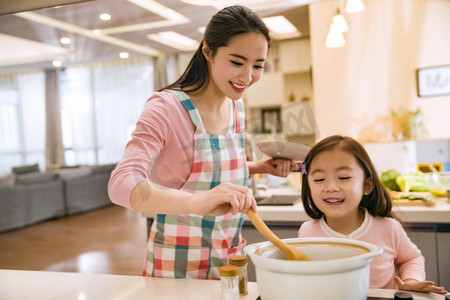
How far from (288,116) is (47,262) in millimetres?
3674

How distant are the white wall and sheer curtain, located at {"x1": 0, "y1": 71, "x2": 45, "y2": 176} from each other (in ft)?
20.4

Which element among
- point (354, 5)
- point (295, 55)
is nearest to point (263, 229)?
point (354, 5)

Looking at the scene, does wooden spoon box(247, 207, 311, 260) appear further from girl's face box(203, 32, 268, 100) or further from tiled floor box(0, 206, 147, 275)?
tiled floor box(0, 206, 147, 275)

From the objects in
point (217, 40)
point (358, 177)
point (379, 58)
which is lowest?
point (358, 177)

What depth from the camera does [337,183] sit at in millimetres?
1071

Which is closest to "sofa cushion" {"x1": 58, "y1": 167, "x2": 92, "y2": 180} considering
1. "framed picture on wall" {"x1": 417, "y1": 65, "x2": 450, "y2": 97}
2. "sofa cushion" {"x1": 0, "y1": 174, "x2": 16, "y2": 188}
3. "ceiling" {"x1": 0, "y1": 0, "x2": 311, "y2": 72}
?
"sofa cushion" {"x1": 0, "y1": 174, "x2": 16, "y2": 188}

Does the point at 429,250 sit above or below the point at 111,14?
below

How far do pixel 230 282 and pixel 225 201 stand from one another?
183 mm

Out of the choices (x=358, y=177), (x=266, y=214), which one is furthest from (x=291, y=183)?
(x=358, y=177)

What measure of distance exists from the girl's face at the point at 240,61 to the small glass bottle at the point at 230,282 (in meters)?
0.40

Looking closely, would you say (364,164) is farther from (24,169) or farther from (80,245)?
(24,169)

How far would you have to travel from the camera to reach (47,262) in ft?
12.8

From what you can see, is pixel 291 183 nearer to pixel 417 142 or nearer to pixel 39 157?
pixel 417 142

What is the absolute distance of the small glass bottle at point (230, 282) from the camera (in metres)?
0.77
